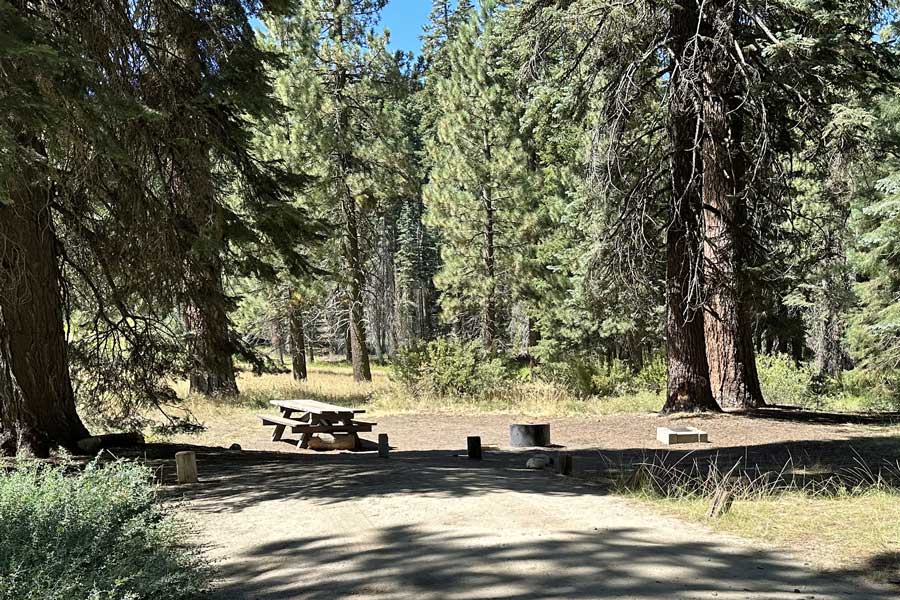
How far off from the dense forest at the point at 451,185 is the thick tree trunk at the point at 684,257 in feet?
0.18

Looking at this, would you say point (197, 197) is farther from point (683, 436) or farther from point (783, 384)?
point (783, 384)

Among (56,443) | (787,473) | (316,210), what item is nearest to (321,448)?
(56,443)

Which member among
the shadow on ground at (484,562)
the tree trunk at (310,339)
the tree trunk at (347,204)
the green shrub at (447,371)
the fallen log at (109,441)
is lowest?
the shadow on ground at (484,562)

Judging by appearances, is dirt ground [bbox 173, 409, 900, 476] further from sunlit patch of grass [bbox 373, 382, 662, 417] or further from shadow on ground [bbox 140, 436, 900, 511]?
sunlit patch of grass [bbox 373, 382, 662, 417]

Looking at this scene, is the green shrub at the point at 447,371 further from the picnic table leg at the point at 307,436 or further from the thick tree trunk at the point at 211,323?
the thick tree trunk at the point at 211,323

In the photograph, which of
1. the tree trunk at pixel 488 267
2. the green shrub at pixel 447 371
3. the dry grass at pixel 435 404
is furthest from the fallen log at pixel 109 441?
the tree trunk at pixel 488 267

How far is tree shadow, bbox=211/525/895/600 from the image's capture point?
415 cm

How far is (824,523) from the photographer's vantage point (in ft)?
18.4

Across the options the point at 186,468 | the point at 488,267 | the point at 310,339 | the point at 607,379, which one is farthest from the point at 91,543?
the point at 310,339

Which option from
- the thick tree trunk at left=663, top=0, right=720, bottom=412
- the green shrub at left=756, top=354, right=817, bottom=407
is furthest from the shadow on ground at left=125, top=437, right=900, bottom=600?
the green shrub at left=756, top=354, right=817, bottom=407

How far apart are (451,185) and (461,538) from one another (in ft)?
69.0

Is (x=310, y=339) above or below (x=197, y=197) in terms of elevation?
below

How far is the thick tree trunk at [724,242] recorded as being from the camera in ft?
42.7

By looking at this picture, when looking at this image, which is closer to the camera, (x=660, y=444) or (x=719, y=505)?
(x=719, y=505)
